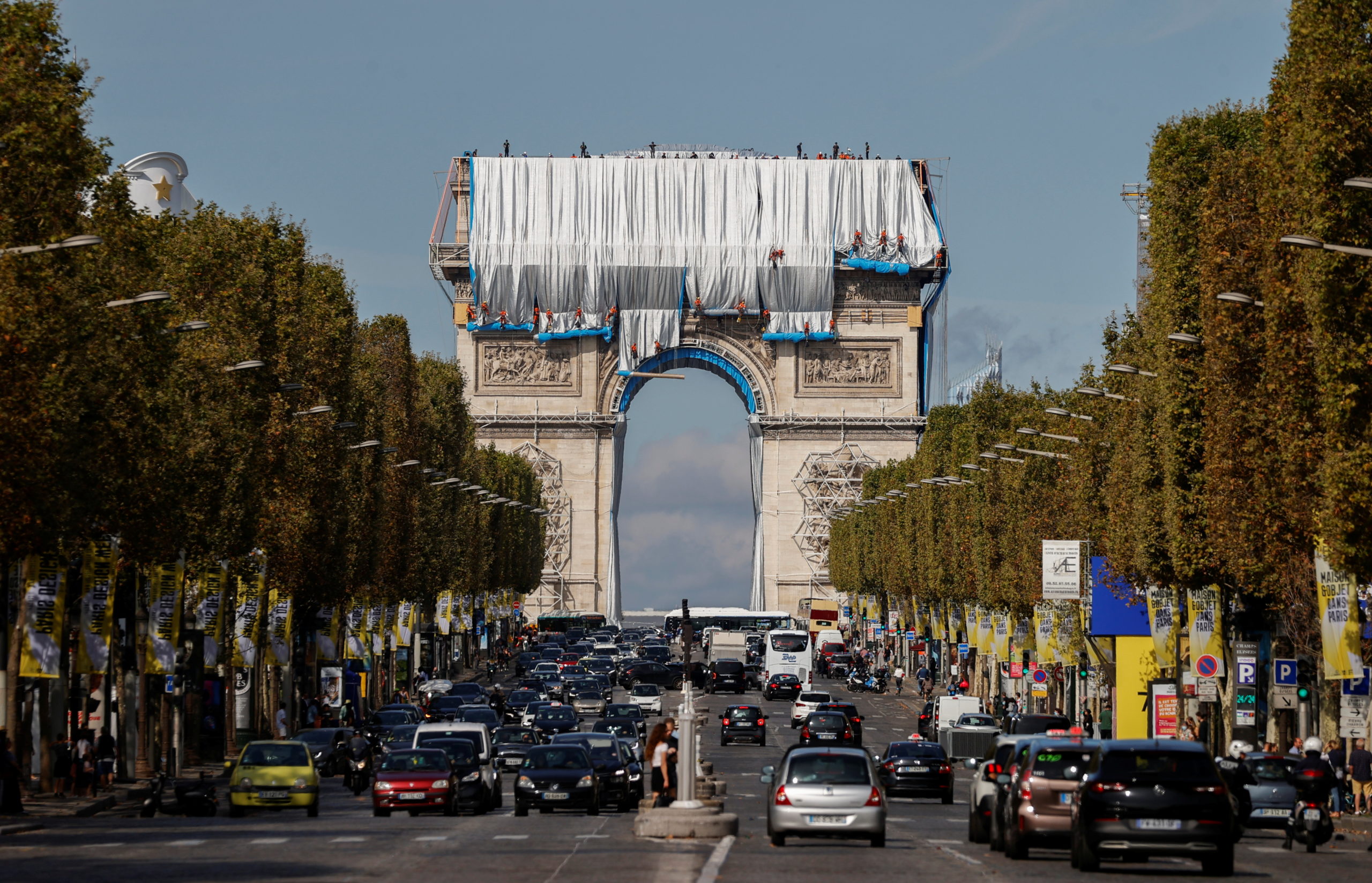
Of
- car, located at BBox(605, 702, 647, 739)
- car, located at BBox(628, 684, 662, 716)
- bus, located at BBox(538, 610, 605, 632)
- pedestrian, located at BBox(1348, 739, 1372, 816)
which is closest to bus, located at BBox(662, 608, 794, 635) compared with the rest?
bus, located at BBox(538, 610, 605, 632)

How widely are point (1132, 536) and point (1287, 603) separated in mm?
5470

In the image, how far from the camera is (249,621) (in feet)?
194

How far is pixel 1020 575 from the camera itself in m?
76.6

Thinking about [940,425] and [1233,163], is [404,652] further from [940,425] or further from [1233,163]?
[1233,163]

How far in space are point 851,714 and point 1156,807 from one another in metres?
41.7

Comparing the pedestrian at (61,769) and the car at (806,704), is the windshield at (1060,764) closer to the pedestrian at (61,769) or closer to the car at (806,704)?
the pedestrian at (61,769)

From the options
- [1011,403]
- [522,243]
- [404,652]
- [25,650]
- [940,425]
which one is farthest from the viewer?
[522,243]

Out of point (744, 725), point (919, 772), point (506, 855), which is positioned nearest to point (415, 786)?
point (506, 855)

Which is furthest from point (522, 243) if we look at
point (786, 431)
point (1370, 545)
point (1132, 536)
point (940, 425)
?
point (1370, 545)

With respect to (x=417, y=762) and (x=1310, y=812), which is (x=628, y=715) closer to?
(x=417, y=762)

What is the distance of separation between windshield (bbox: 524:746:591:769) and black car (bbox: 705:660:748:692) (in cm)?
6146

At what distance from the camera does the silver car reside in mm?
31203

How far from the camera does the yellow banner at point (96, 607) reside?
44125 mm

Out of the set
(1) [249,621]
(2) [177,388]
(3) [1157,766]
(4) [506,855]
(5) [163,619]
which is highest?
(2) [177,388]
